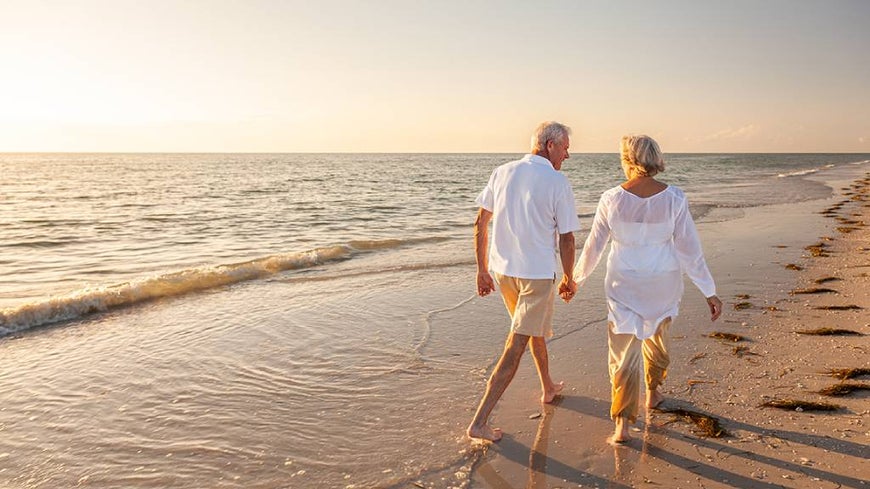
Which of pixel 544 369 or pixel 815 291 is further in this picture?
pixel 815 291

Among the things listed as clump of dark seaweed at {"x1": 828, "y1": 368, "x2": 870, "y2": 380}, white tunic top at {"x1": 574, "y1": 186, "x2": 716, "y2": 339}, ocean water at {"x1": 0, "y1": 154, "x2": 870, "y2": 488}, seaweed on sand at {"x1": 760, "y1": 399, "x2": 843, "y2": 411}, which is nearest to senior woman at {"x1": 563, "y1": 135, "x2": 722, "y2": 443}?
white tunic top at {"x1": 574, "y1": 186, "x2": 716, "y2": 339}

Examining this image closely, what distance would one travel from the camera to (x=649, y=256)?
12.0ft

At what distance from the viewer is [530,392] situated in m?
4.59

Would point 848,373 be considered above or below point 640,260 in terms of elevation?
below

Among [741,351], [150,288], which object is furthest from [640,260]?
[150,288]

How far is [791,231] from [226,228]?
605 inches

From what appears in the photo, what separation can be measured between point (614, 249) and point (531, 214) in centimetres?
65

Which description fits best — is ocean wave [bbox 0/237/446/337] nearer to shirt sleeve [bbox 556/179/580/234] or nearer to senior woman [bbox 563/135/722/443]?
shirt sleeve [bbox 556/179/580/234]

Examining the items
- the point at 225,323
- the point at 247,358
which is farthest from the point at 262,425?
the point at 225,323

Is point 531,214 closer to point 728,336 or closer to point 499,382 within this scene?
point 499,382

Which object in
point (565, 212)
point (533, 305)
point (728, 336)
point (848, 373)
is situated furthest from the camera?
point (728, 336)

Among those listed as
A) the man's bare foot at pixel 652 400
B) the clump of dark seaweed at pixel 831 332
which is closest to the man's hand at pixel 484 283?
the man's bare foot at pixel 652 400

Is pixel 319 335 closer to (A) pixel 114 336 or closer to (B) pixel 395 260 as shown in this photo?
(A) pixel 114 336

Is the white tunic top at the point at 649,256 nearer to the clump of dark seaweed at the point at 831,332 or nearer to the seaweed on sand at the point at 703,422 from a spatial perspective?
the seaweed on sand at the point at 703,422
